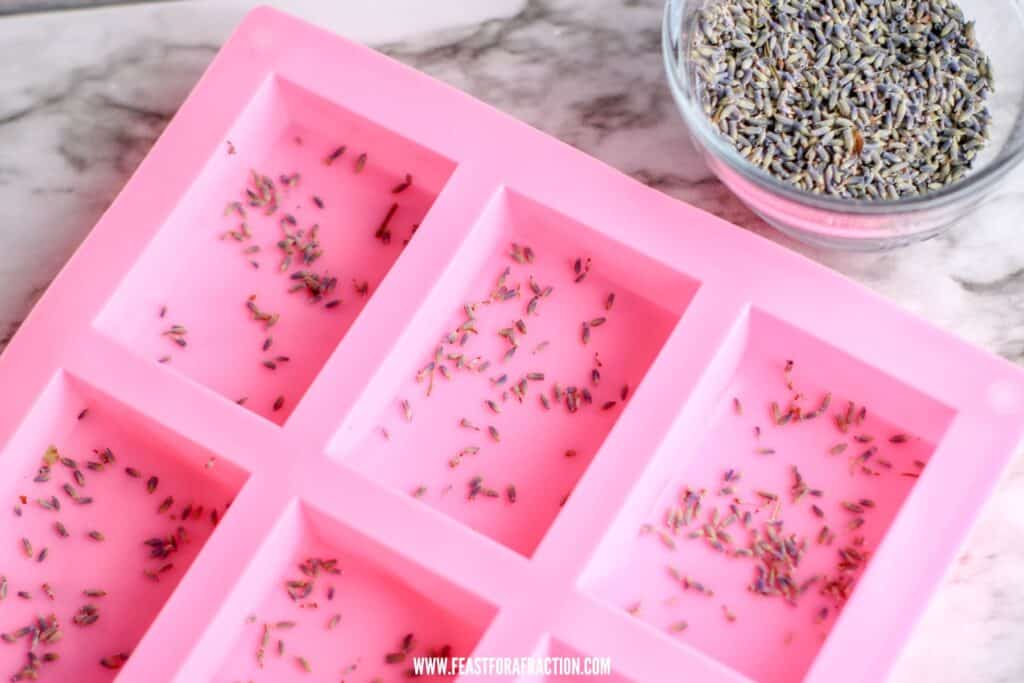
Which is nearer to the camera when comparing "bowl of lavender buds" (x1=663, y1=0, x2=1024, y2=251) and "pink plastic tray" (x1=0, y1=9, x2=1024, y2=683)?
"pink plastic tray" (x1=0, y1=9, x2=1024, y2=683)

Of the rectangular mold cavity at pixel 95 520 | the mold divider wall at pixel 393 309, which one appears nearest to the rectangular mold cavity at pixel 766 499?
the mold divider wall at pixel 393 309

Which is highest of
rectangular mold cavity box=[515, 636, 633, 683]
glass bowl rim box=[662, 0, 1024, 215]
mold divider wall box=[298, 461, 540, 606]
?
glass bowl rim box=[662, 0, 1024, 215]

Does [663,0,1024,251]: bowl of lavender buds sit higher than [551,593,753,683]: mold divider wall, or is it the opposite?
[663,0,1024,251]: bowl of lavender buds

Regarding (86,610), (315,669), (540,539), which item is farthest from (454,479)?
(86,610)

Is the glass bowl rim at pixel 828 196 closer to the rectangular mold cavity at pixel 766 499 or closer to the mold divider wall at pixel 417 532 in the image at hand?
the rectangular mold cavity at pixel 766 499

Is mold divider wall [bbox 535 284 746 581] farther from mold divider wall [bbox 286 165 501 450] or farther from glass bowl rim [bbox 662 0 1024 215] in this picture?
mold divider wall [bbox 286 165 501 450]

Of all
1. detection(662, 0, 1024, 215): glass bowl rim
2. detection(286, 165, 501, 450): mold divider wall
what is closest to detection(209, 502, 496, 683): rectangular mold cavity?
detection(286, 165, 501, 450): mold divider wall

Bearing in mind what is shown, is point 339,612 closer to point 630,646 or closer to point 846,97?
point 630,646
